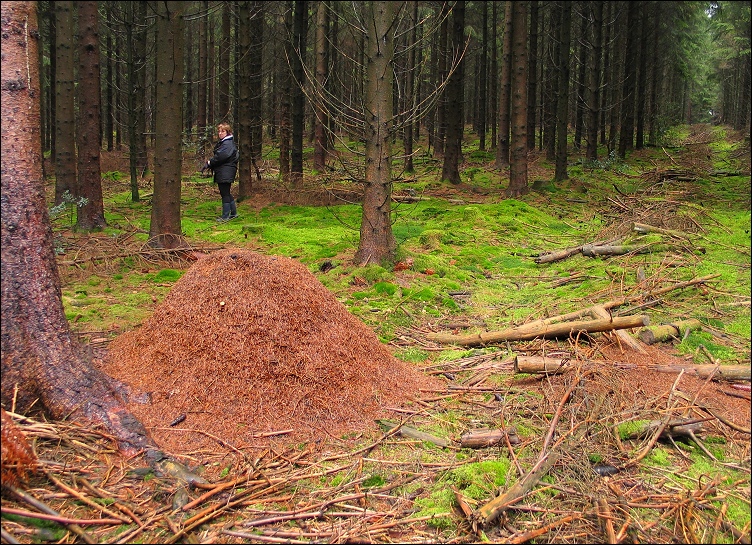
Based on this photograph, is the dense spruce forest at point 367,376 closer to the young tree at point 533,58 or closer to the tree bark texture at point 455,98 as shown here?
the tree bark texture at point 455,98

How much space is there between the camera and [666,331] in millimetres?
4941

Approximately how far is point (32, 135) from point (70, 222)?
8.37 metres

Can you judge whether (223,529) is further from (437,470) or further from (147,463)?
(437,470)

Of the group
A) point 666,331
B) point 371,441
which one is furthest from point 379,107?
point 371,441

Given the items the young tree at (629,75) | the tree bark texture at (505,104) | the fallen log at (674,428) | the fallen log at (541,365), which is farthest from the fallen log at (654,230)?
the young tree at (629,75)

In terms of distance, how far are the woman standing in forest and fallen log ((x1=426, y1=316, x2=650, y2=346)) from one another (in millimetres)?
7558

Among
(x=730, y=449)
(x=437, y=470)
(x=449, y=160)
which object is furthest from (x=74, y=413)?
(x=449, y=160)

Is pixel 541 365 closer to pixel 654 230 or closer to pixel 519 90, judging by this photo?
pixel 654 230

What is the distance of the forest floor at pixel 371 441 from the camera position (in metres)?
2.90

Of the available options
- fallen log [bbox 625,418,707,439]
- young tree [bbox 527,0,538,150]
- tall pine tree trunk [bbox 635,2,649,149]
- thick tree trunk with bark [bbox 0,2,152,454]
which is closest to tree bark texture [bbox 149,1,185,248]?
thick tree trunk with bark [bbox 0,2,152,454]

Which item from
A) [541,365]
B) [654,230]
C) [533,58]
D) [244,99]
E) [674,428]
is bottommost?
[674,428]

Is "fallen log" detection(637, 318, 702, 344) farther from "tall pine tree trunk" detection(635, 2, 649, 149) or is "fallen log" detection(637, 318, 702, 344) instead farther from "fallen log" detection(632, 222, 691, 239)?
"tall pine tree trunk" detection(635, 2, 649, 149)

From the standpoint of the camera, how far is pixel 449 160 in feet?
55.6

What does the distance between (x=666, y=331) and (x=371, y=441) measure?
9.19ft
